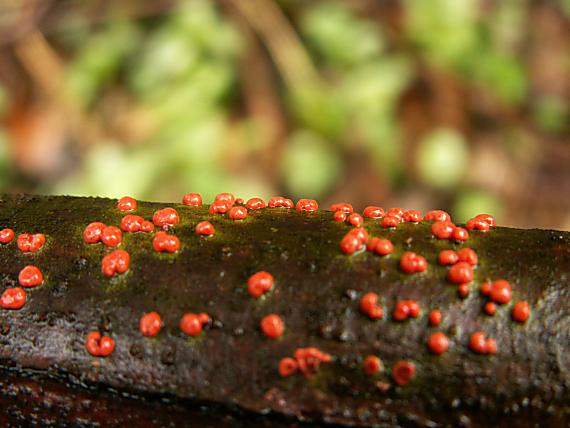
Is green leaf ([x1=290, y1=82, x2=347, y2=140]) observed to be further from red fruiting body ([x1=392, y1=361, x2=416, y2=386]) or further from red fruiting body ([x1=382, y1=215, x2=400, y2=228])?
red fruiting body ([x1=392, y1=361, x2=416, y2=386])

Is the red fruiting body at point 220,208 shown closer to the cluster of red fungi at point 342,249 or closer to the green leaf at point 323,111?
the cluster of red fungi at point 342,249

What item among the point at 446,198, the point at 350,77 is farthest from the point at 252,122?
the point at 446,198

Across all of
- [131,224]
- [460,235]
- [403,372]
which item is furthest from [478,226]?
[131,224]

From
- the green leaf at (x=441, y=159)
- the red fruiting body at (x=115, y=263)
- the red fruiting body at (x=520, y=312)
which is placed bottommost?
the red fruiting body at (x=520, y=312)

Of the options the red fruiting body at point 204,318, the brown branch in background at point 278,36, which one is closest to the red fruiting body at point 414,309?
the red fruiting body at point 204,318

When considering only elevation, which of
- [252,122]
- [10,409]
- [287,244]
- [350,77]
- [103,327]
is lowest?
[10,409]

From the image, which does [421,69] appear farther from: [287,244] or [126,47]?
[287,244]
